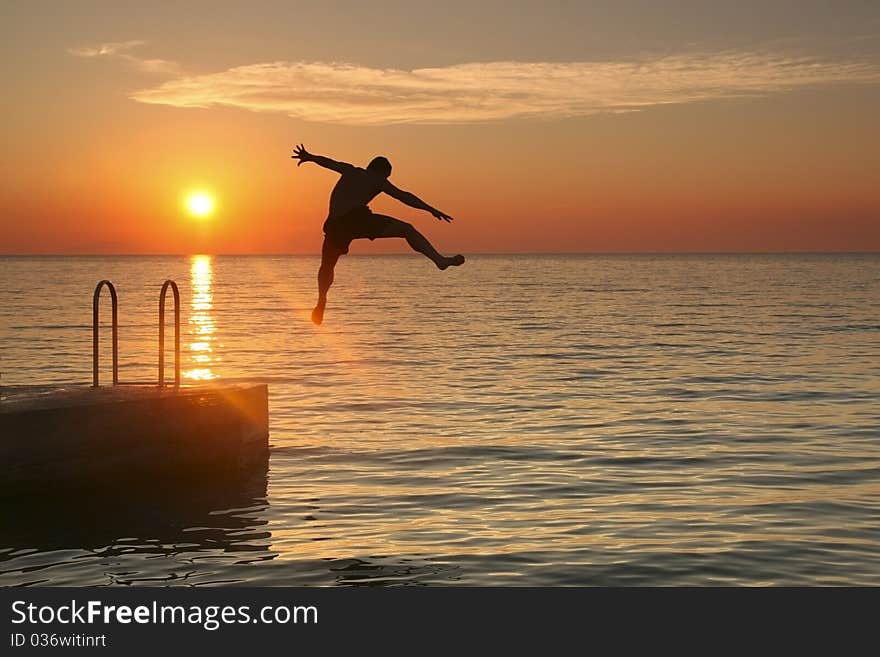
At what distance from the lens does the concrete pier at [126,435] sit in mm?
16219

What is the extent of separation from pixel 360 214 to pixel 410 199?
0.82 metres

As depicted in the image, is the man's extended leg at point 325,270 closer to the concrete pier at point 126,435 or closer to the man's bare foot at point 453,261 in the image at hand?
the man's bare foot at point 453,261

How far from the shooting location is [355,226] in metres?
13.1

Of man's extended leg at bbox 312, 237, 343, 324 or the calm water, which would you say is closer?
man's extended leg at bbox 312, 237, 343, 324

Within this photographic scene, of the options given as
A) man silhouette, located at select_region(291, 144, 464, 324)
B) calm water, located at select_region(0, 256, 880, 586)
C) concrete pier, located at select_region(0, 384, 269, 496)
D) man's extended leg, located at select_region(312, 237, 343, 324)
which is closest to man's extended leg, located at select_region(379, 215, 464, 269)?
man silhouette, located at select_region(291, 144, 464, 324)

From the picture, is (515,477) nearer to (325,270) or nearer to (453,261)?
(325,270)

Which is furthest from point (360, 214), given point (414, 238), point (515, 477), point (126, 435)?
point (515, 477)

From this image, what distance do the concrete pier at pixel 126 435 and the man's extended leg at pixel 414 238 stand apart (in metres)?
5.86

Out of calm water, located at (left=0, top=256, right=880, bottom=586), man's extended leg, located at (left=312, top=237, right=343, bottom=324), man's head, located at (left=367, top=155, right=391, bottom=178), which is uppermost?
man's head, located at (left=367, top=155, right=391, bottom=178)

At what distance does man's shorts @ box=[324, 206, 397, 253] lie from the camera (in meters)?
13.0

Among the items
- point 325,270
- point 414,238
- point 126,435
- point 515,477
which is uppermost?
point 414,238

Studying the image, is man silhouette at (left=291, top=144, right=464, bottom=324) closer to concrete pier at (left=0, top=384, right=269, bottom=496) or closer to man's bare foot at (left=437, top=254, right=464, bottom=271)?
man's bare foot at (left=437, top=254, right=464, bottom=271)
